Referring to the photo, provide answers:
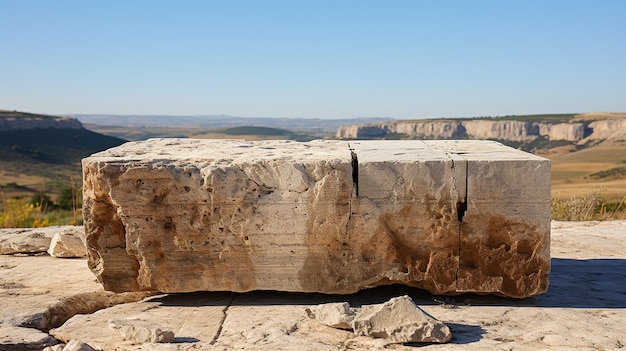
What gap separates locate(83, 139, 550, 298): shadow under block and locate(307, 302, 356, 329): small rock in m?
0.50

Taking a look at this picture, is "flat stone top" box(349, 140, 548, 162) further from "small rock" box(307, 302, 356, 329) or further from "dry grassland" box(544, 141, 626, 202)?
"dry grassland" box(544, 141, 626, 202)

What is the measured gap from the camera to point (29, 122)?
159ft

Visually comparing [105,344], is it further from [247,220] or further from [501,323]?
[501,323]

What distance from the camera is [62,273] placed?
5125 mm

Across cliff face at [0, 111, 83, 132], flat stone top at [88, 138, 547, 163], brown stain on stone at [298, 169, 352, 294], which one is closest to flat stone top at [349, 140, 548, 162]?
flat stone top at [88, 138, 547, 163]

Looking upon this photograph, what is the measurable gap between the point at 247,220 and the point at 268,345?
1023mm

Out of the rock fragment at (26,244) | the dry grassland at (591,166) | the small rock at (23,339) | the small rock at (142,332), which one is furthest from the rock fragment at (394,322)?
the dry grassland at (591,166)

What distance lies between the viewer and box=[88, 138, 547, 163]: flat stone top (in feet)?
13.6

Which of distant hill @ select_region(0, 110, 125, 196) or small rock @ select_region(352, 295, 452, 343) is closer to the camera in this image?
small rock @ select_region(352, 295, 452, 343)

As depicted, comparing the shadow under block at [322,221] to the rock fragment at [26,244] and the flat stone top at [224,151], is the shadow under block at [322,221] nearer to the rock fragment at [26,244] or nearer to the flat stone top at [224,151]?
the flat stone top at [224,151]

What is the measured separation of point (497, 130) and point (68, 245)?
6965cm

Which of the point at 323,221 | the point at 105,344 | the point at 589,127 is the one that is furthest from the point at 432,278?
the point at 589,127

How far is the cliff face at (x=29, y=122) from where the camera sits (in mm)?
46875

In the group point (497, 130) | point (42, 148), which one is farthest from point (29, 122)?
point (497, 130)
